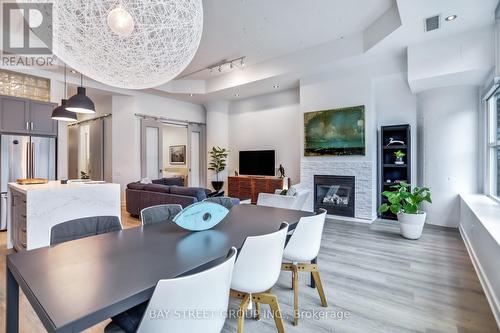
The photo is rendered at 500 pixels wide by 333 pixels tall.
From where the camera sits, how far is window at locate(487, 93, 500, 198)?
12.3 feet

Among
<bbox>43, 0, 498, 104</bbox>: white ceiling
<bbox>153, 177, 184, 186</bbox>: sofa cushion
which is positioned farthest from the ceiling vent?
<bbox>153, 177, 184, 186</bbox>: sofa cushion

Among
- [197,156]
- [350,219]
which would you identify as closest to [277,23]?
[350,219]

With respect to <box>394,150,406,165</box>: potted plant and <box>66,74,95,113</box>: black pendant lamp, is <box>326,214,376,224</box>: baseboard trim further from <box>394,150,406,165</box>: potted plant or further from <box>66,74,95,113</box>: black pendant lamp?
<box>66,74,95,113</box>: black pendant lamp

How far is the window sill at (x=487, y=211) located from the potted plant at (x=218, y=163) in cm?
584

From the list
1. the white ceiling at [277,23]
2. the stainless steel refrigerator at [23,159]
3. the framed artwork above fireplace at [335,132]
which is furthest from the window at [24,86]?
the framed artwork above fireplace at [335,132]

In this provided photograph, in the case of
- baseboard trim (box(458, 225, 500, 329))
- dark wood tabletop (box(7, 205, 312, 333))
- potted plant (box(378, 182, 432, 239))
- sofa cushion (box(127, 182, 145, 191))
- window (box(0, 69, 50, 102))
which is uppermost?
window (box(0, 69, 50, 102))

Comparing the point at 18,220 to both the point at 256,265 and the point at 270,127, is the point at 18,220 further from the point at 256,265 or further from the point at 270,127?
the point at 270,127

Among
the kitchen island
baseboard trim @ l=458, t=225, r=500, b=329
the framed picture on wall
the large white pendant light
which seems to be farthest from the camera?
the framed picture on wall

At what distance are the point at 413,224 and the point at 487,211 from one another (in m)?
0.99

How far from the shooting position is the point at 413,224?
3.88 m

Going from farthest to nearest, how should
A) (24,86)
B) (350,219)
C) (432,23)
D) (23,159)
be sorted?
(350,219) < (24,86) < (23,159) < (432,23)

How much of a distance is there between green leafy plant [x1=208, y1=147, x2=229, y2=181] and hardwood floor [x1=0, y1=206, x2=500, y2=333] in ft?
15.5

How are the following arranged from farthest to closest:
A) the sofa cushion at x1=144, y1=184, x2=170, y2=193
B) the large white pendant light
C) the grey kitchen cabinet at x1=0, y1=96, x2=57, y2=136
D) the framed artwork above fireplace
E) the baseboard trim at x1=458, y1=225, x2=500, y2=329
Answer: the framed artwork above fireplace
the sofa cushion at x1=144, y1=184, x2=170, y2=193
the grey kitchen cabinet at x1=0, y1=96, x2=57, y2=136
the baseboard trim at x1=458, y1=225, x2=500, y2=329
the large white pendant light

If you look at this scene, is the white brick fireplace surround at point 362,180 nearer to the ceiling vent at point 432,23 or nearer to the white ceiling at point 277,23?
the ceiling vent at point 432,23
